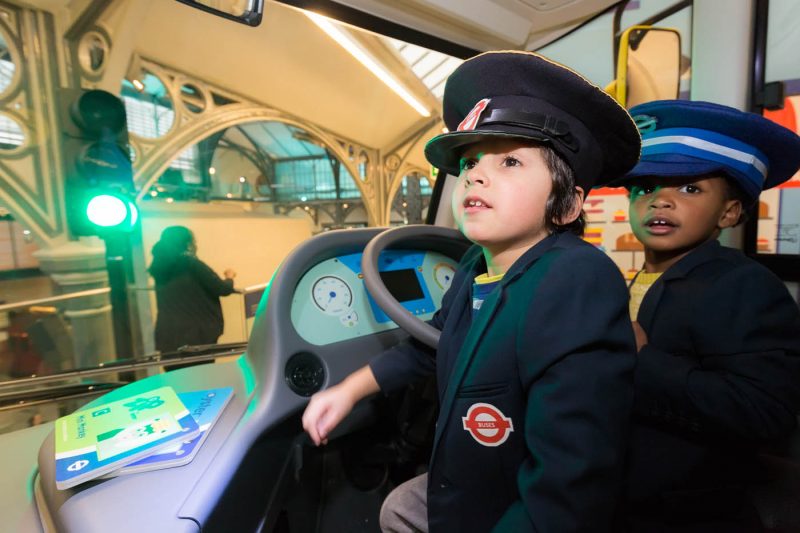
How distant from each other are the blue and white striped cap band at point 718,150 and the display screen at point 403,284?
75cm

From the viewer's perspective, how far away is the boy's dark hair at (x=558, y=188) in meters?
0.67

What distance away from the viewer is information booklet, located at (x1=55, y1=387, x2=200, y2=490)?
0.67 metres

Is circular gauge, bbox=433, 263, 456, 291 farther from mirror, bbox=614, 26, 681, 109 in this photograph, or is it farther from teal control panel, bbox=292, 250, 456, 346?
mirror, bbox=614, 26, 681, 109

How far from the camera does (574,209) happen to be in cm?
71

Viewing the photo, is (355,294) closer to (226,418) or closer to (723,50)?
(226,418)

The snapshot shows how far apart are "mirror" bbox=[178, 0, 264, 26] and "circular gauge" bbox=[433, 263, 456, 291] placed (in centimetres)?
92

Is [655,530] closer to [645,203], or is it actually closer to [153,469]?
[645,203]

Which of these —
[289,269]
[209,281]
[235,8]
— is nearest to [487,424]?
[289,269]

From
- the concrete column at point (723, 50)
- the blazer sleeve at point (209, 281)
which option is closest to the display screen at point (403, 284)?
the concrete column at point (723, 50)

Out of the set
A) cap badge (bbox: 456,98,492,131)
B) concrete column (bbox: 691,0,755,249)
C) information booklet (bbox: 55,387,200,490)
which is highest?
concrete column (bbox: 691,0,755,249)

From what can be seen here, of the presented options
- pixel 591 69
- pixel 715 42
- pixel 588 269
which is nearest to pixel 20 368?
pixel 588 269

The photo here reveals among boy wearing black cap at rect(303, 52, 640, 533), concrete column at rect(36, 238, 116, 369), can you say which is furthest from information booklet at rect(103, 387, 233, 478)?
concrete column at rect(36, 238, 116, 369)

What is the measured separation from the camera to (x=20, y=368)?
1.99 metres

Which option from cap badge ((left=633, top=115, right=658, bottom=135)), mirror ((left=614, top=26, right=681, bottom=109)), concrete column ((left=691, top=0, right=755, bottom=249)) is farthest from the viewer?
mirror ((left=614, top=26, right=681, bottom=109))
